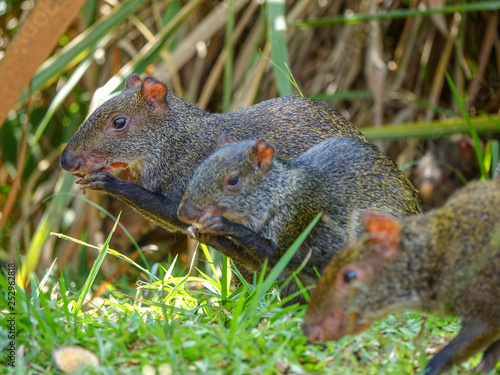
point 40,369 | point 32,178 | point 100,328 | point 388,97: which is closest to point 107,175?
point 100,328

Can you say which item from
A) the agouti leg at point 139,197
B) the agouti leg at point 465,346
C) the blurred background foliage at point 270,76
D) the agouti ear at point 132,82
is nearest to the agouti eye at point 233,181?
the agouti leg at point 139,197

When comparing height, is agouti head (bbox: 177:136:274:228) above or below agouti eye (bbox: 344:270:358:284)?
above

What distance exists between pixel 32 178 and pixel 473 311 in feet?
19.6

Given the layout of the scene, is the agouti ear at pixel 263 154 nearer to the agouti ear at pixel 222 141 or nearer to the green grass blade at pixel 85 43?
Answer: the agouti ear at pixel 222 141

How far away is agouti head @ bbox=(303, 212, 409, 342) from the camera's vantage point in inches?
122

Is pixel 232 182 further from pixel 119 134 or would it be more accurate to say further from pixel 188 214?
pixel 119 134

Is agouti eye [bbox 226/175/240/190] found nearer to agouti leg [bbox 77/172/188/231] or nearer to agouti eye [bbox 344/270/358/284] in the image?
agouti leg [bbox 77/172/188/231]

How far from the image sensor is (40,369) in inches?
123

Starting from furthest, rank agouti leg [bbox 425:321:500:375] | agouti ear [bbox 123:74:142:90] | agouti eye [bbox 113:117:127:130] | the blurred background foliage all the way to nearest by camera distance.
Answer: the blurred background foliage, agouti ear [bbox 123:74:142:90], agouti eye [bbox 113:117:127:130], agouti leg [bbox 425:321:500:375]

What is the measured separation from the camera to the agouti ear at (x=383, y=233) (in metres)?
3.13

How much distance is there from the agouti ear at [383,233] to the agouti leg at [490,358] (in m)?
0.61

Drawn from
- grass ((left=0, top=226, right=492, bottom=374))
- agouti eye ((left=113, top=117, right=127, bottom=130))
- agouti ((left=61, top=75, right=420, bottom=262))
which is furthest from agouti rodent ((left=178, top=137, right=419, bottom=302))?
agouti eye ((left=113, top=117, right=127, bottom=130))

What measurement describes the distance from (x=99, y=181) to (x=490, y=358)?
2554mm

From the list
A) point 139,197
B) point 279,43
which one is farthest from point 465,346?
point 279,43
